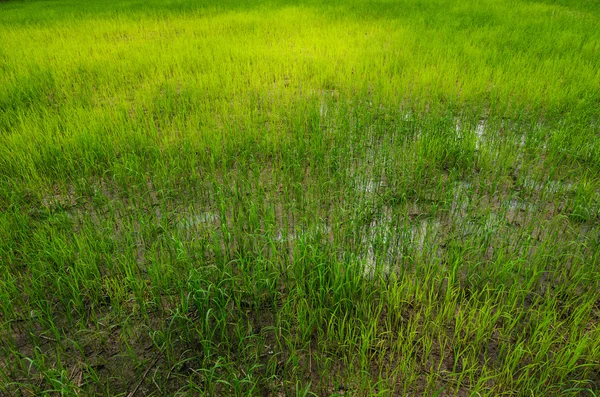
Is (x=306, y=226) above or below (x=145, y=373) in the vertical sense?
above

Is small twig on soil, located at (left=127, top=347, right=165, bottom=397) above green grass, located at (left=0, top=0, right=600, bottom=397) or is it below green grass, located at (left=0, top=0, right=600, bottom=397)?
below

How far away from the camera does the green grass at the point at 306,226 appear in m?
1.51

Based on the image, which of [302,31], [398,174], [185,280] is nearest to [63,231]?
[185,280]

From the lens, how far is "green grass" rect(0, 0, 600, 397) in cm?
151

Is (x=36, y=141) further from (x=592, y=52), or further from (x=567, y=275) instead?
(x=592, y=52)

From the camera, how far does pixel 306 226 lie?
89.9 inches

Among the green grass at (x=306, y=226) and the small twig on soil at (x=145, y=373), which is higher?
the green grass at (x=306, y=226)

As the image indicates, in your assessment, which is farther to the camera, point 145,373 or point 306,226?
point 306,226

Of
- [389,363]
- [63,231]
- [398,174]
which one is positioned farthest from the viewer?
[398,174]

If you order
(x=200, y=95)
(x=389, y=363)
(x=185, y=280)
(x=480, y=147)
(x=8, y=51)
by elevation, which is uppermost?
(x=8, y=51)

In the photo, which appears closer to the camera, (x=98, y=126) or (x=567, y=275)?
(x=567, y=275)

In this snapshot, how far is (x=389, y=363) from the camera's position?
149 cm

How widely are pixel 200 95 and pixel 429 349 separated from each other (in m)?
3.80

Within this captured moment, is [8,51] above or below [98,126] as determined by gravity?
above
